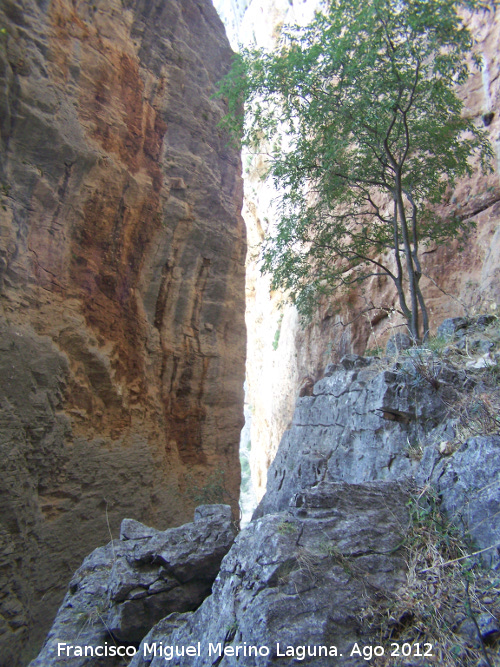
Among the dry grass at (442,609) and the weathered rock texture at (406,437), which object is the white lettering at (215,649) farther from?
the weathered rock texture at (406,437)

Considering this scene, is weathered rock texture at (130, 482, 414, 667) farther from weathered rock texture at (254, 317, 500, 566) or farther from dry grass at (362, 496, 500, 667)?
weathered rock texture at (254, 317, 500, 566)

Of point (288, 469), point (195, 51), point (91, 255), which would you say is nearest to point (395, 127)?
point (195, 51)

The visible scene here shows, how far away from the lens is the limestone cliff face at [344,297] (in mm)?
8719

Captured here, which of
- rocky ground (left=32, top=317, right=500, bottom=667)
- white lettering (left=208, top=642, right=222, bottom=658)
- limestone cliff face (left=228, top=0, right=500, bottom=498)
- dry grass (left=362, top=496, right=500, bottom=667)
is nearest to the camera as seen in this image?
dry grass (left=362, top=496, right=500, bottom=667)

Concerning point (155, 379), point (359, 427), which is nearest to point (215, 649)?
point (359, 427)

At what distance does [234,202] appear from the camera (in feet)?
29.9

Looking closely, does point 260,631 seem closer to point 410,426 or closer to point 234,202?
point 410,426

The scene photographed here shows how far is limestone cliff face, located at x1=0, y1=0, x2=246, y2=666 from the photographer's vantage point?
4973 millimetres

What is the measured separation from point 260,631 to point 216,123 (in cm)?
904

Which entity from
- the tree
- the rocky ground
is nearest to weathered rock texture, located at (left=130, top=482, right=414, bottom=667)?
the rocky ground

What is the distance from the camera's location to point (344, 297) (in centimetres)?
1179

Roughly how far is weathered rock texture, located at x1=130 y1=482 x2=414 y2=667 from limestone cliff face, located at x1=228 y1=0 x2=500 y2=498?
3.01 meters

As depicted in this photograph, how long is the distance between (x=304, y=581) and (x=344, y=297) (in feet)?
32.7

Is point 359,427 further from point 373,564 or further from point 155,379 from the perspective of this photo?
point 155,379
